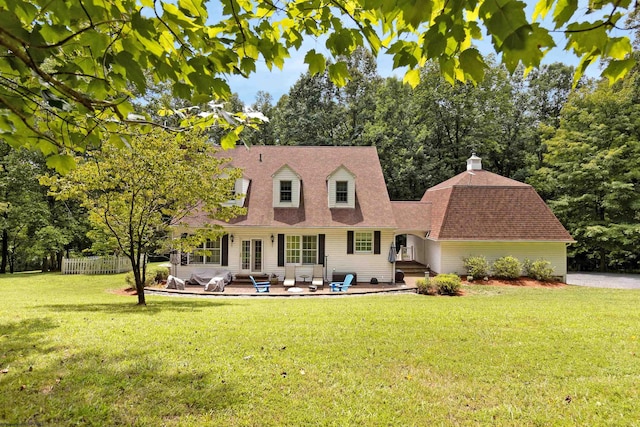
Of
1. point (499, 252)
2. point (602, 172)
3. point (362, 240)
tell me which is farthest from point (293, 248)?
point (602, 172)

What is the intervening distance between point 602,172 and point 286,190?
2239cm

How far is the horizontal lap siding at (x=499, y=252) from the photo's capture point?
747 inches

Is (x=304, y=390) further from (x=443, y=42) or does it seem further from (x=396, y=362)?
(x=443, y=42)

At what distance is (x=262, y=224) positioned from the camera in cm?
1789

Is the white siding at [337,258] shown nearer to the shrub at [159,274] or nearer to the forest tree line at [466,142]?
the shrub at [159,274]

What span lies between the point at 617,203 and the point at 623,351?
2422cm

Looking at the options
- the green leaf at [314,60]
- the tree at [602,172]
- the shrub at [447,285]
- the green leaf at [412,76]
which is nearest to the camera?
the green leaf at [412,76]

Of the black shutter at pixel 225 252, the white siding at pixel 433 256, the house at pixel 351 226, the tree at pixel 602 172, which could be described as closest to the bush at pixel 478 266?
the house at pixel 351 226

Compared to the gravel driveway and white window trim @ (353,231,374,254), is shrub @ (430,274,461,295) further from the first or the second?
the gravel driveway

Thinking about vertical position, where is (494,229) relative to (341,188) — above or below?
below

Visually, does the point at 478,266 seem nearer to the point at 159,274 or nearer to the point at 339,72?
the point at 159,274

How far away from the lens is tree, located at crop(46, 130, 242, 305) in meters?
10.6

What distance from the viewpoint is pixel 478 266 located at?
17844mm

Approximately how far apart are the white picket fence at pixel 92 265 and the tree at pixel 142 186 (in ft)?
41.5
